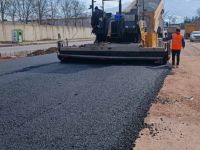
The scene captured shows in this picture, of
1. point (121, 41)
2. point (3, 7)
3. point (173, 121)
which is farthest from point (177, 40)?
point (3, 7)

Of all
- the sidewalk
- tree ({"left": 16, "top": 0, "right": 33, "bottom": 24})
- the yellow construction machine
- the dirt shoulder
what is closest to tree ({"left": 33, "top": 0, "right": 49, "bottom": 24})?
A: tree ({"left": 16, "top": 0, "right": 33, "bottom": 24})

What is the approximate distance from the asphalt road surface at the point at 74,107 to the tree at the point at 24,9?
62.9 m

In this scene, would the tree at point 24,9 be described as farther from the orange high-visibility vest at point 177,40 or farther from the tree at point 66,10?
the orange high-visibility vest at point 177,40

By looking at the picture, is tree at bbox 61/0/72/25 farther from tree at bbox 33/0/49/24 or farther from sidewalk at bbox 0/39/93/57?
sidewalk at bbox 0/39/93/57

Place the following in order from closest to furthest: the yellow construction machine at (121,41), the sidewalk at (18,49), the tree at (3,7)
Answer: the yellow construction machine at (121,41), the sidewalk at (18,49), the tree at (3,7)

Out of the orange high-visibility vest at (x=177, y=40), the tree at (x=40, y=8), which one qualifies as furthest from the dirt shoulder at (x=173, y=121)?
the tree at (x=40, y=8)

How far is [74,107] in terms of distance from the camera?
6.91 metres

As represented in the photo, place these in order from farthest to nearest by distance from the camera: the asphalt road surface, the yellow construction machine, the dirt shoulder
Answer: the yellow construction machine → the dirt shoulder → the asphalt road surface

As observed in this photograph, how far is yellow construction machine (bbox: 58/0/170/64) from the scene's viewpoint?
43.6 ft

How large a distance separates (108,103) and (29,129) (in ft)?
7.09

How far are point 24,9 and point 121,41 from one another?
6144 centimetres

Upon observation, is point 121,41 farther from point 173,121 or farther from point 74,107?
point 173,121

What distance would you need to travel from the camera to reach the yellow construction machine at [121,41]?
13297mm

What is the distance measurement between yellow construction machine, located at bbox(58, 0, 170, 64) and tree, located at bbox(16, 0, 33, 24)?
195ft
